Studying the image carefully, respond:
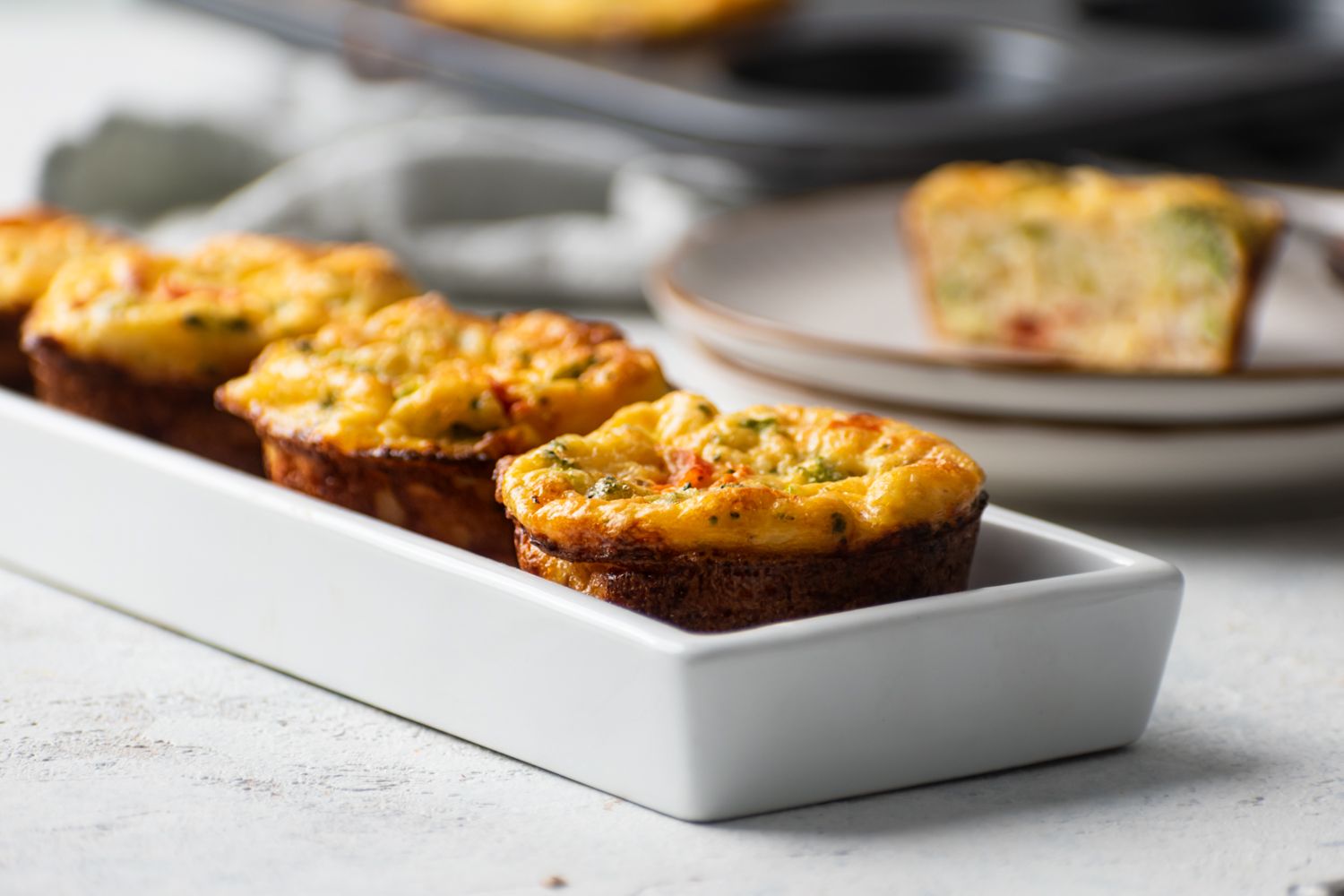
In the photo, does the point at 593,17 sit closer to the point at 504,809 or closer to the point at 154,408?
the point at 154,408

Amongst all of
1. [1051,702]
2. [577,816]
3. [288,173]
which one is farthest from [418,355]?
[288,173]

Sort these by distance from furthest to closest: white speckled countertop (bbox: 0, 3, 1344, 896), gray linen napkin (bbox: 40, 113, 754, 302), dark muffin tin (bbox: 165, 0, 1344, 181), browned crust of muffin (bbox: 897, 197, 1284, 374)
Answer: dark muffin tin (bbox: 165, 0, 1344, 181), gray linen napkin (bbox: 40, 113, 754, 302), browned crust of muffin (bbox: 897, 197, 1284, 374), white speckled countertop (bbox: 0, 3, 1344, 896)

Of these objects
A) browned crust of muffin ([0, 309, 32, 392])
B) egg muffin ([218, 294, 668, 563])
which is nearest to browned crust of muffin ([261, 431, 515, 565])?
egg muffin ([218, 294, 668, 563])

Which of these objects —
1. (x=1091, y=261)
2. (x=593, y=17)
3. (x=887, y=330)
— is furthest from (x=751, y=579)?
(x=593, y=17)

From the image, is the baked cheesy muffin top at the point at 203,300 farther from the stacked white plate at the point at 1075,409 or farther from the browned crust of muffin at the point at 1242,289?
the browned crust of muffin at the point at 1242,289

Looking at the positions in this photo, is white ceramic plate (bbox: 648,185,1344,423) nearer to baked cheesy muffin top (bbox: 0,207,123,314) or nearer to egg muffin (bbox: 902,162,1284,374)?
egg muffin (bbox: 902,162,1284,374)

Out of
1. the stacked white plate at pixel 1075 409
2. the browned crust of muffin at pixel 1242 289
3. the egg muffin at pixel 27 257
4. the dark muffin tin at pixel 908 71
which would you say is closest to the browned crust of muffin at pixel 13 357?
the egg muffin at pixel 27 257
